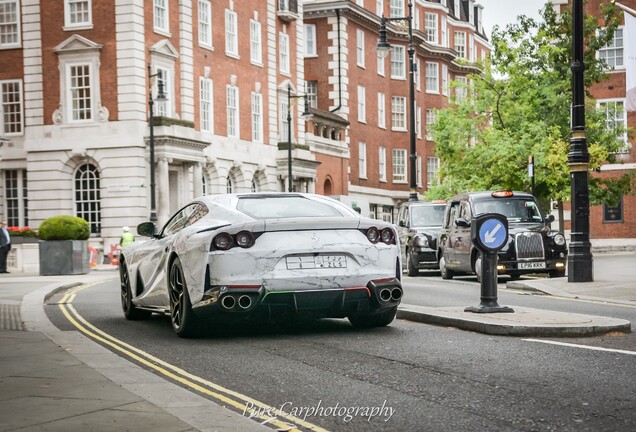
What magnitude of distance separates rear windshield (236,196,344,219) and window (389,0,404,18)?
6429cm

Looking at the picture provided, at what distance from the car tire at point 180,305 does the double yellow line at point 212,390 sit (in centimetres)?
59

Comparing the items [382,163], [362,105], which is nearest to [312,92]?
[362,105]

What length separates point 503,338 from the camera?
9477 mm

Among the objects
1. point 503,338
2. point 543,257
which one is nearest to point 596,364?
point 503,338

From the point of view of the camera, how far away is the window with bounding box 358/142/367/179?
6762 cm

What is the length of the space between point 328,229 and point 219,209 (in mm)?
1209

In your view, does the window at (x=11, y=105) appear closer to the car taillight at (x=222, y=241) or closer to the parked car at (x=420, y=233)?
the parked car at (x=420, y=233)

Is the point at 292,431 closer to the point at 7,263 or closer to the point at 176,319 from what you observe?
the point at 176,319

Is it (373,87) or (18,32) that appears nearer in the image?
(18,32)

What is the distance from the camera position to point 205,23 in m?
49.5

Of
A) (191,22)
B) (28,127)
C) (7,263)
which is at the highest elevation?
(191,22)

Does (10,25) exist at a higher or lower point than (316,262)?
higher

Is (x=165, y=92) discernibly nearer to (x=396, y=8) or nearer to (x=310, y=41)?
(x=310, y=41)

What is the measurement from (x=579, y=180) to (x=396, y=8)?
57.1m
